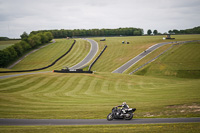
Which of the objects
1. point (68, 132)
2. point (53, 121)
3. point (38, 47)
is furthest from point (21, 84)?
point (38, 47)

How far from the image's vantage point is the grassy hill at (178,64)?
59300 mm

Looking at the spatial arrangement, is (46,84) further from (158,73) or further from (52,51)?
(52,51)

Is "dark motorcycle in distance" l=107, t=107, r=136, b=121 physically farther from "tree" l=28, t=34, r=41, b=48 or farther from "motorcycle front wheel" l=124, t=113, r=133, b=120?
"tree" l=28, t=34, r=41, b=48

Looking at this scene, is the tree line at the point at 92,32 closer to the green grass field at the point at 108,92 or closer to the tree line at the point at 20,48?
the tree line at the point at 20,48

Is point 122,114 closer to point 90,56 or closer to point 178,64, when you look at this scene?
point 178,64

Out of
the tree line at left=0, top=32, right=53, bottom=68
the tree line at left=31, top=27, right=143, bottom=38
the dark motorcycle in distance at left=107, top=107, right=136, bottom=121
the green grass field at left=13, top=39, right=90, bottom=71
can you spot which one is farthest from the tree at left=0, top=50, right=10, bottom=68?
the tree line at left=31, top=27, right=143, bottom=38

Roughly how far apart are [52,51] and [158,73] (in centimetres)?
7224

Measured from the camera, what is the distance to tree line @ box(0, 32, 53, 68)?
309 feet

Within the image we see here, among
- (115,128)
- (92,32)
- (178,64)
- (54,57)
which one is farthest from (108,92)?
(92,32)

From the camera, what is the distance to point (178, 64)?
212 feet

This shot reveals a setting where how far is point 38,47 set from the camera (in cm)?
12838

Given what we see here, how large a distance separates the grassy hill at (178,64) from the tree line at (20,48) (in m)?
67.7

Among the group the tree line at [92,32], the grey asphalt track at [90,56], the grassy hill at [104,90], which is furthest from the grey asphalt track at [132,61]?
the tree line at [92,32]

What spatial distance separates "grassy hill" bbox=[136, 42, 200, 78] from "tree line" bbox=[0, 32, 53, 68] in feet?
222
